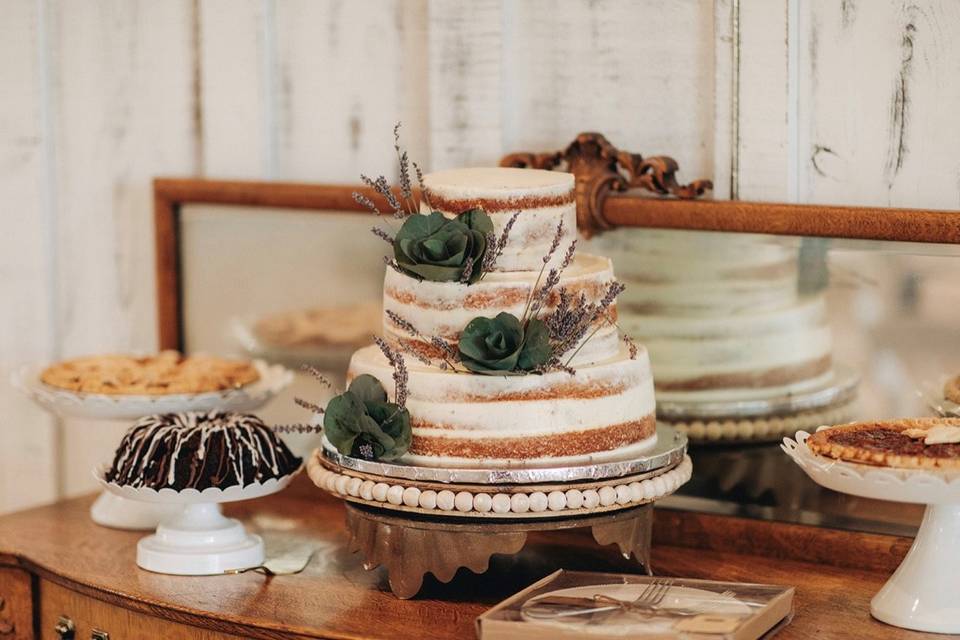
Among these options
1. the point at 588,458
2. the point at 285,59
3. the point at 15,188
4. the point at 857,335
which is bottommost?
the point at 588,458

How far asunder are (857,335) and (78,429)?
1379 mm

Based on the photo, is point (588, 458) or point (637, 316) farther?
point (637, 316)

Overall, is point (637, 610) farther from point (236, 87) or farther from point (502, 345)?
point (236, 87)

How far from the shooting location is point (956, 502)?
1.35m

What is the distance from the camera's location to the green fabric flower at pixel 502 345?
1402 millimetres

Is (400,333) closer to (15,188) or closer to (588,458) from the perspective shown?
(588,458)

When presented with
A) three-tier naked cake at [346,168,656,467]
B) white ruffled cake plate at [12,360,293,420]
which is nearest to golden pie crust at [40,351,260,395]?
white ruffled cake plate at [12,360,293,420]

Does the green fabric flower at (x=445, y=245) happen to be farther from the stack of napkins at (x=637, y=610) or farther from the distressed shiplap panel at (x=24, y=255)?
the distressed shiplap panel at (x=24, y=255)

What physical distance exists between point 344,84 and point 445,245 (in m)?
0.66

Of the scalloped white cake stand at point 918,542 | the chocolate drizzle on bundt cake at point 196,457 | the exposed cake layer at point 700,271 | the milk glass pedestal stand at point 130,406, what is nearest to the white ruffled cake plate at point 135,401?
the milk glass pedestal stand at point 130,406

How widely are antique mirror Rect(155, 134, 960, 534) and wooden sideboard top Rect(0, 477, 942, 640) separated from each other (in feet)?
0.21

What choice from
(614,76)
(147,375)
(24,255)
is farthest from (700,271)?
(24,255)

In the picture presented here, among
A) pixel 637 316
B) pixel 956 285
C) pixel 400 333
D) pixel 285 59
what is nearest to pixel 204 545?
pixel 400 333

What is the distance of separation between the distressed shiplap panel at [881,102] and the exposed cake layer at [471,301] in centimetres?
34
